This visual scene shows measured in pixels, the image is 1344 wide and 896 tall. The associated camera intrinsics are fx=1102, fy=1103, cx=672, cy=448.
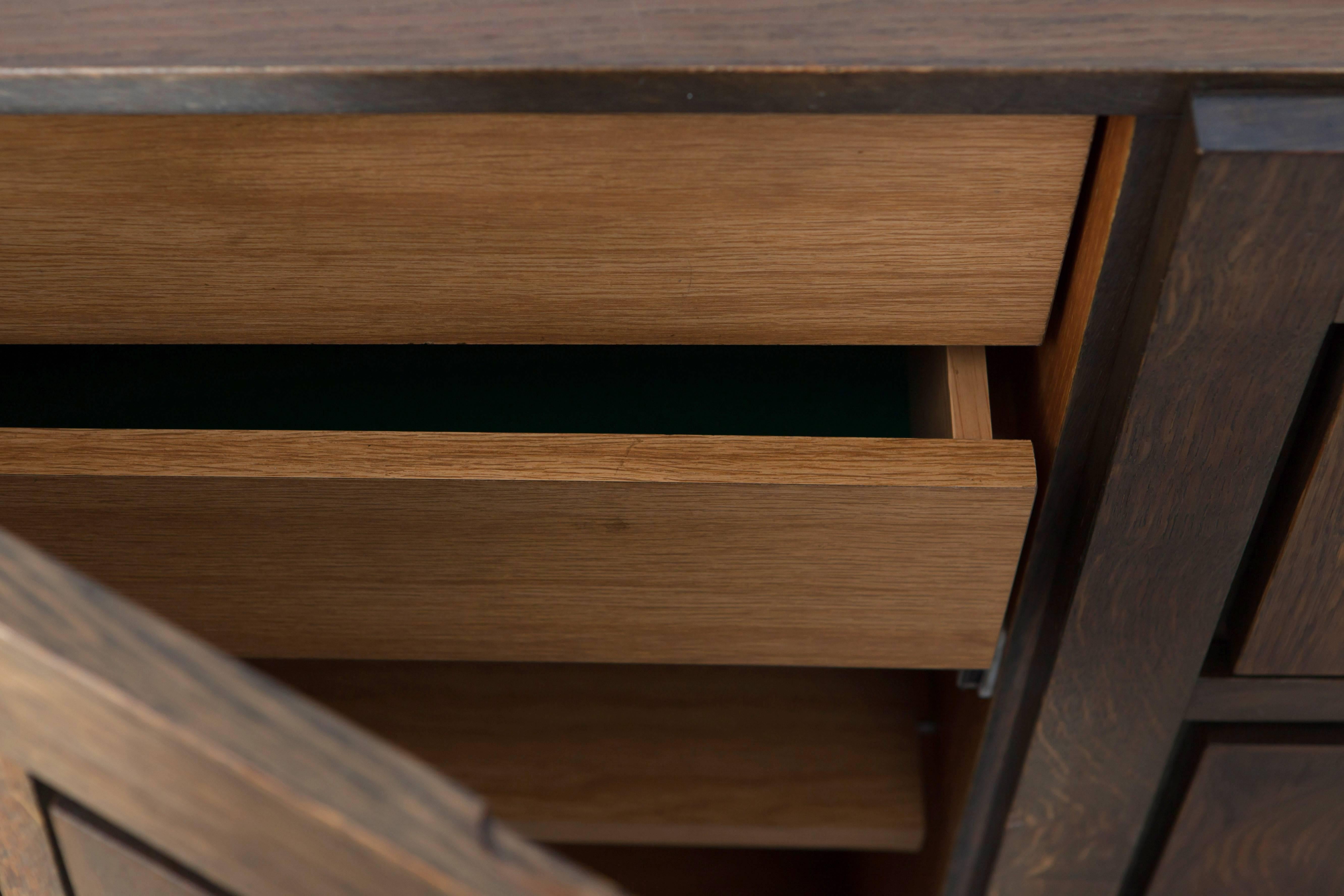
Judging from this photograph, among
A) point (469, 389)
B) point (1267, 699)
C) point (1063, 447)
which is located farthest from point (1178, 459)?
point (469, 389)

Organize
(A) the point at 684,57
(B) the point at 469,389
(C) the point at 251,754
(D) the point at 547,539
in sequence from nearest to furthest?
(C) the point at 251,754 → (A) the point at 684,57 → (D) the point at 547,539 → (B) the point at 469,389

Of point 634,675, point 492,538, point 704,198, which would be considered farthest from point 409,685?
point 704,198

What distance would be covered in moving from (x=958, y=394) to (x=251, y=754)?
1.03ft

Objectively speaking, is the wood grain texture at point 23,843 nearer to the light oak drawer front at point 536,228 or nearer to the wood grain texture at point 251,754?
the wood grain texture at point 251,754

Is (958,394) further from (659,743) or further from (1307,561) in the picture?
(659,743)

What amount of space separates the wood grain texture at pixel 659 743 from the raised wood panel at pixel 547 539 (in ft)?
0.61

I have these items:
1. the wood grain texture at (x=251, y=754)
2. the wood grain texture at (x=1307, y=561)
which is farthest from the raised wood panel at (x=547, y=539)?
the wood grain texture at (x=251, y=754)

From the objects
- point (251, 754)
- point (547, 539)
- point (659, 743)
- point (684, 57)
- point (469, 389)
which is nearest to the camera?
point (251, 754)

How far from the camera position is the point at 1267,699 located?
0.48m

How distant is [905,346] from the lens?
53 centimetres

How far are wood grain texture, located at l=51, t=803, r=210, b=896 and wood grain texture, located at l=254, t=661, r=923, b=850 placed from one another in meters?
0.40

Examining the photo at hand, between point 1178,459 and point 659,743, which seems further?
point 659,743

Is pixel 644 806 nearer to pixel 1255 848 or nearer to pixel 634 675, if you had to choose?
pixel 634 675

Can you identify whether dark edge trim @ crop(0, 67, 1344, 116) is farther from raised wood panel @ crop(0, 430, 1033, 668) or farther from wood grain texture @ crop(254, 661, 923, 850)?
wood grain texture @ crop(254, 661, 923, 850)
